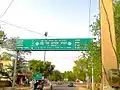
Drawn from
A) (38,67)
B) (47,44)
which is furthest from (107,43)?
(38,67)

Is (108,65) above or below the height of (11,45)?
below

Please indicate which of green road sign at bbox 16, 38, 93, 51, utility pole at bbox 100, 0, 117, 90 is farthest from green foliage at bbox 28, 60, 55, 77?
utility pole at bbox 100, 0, 117, 90

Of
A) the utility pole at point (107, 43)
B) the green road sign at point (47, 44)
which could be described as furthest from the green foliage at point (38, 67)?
the utility pole at point (107, 43)

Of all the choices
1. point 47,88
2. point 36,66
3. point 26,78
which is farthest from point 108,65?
point 36,66

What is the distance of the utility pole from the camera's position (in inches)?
198

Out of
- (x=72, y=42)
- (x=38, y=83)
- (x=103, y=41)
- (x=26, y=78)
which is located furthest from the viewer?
(x=26, y=78)

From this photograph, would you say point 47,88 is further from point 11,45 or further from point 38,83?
point 38,83

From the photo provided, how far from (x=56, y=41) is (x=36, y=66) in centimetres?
4460

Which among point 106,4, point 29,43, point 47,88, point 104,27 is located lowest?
point 47,88

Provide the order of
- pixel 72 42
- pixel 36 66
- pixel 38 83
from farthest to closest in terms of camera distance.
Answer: pixel 36 66 → pixel 72 42 → pixel 38 83

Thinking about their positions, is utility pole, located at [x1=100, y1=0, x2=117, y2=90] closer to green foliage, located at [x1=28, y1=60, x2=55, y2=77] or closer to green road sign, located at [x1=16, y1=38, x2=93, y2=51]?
green road sign, located at [x1=16, y1=38, x2=93, y2=51]

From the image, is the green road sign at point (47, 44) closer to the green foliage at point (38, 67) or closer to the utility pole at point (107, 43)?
the utility pole at point (107, 43)

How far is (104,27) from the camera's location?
5219mm

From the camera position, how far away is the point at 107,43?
5.12 m
